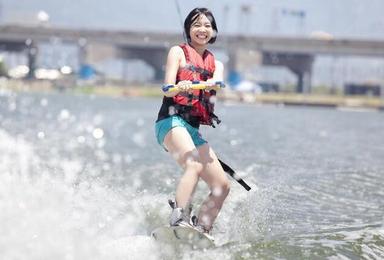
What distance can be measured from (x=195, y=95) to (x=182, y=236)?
115 cm

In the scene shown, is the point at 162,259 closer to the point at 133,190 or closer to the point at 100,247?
the point at 100,247

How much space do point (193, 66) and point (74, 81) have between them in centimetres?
10770

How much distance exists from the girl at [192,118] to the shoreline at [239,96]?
8075 centimetres

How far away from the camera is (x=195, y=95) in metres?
5.81

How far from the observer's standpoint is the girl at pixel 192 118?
5.77 metres

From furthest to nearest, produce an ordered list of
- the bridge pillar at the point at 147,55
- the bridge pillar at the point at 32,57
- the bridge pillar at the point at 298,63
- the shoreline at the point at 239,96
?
the bridge pillar at the point at 147,55
the bridge pillar at the point at 32,57
the bridge pillar at the point at 298,63
the shoreline at the point at 239,96

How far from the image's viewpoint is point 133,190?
9016 millimetres

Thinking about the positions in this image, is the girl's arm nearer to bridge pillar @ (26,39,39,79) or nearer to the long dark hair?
the long dark hair

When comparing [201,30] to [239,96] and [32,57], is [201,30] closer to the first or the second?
[239,96]

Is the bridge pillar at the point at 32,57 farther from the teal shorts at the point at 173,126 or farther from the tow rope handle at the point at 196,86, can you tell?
the tow rope handle at the point at 196,86

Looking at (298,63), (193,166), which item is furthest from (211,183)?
(298,63)

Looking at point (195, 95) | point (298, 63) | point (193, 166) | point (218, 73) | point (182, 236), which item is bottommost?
point (298, 63)

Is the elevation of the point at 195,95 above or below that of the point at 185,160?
above

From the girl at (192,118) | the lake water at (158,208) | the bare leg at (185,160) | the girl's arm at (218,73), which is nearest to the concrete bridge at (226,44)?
the lake water at (158,208)
